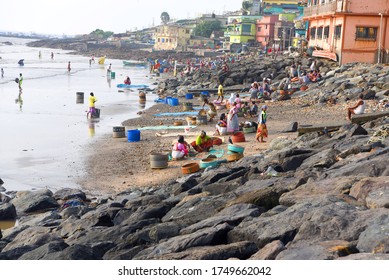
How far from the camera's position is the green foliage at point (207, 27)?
384 ft

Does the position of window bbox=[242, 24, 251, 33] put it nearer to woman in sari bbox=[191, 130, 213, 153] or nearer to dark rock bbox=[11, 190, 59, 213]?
woman in sari bbox=[191, 130, 213, 153]

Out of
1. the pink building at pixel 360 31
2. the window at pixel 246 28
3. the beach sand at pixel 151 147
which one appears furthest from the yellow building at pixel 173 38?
the beach sand at pixel 151 147

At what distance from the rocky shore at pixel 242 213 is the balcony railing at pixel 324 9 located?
Result: 22.5 metres

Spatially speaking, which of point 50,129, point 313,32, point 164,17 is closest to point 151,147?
point 50,129

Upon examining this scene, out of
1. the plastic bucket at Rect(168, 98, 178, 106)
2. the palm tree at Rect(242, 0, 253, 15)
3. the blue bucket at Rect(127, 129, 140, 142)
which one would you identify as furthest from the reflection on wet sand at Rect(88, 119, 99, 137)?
the palm tree at Rect(242, 0, 253, 15)

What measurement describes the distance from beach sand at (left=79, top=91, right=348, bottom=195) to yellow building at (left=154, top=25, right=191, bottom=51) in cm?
8522

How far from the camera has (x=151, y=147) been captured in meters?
19.7

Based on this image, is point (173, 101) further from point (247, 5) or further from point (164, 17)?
point (164, 17)

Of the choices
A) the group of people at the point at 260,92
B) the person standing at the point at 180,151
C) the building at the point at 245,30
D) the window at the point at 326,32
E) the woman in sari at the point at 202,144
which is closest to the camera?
the person standing at the point at 180,151

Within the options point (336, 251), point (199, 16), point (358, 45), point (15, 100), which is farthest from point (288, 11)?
point (336, 251)

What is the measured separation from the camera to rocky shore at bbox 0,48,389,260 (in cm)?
687

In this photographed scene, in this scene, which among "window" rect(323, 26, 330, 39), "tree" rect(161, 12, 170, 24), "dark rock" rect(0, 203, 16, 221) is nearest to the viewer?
"dark rock" rect(0, 203, 16, 221)

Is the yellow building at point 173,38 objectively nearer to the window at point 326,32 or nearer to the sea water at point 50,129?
the sea water at point 50,129

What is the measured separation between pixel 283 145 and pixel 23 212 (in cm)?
737
